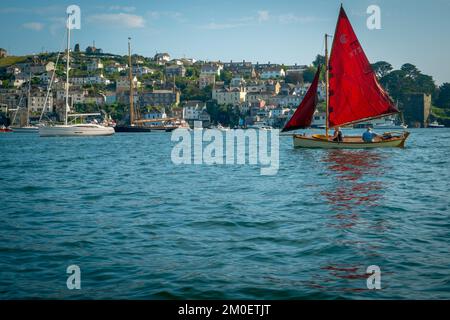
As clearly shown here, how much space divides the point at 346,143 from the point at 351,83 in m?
4.82

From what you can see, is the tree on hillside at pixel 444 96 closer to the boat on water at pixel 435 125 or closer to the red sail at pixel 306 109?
the boat on water at pixel 435 125

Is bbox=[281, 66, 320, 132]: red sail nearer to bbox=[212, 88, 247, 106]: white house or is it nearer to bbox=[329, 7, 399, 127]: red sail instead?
bbox=[329, 7, 399, 127]: red sail

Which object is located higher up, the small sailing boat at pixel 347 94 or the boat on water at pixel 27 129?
the small sailing boat at pixel 347 94

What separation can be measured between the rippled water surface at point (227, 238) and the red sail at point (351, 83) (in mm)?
20021

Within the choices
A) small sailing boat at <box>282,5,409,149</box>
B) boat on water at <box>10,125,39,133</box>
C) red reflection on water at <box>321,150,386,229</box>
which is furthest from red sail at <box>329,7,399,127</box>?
boat on water at <box>10,125,39,133</box>

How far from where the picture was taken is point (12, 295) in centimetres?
845

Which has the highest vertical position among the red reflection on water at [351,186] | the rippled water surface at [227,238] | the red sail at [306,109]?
the red sail at [306,109]

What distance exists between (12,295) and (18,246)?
3.38 metres

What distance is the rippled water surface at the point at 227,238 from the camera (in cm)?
886

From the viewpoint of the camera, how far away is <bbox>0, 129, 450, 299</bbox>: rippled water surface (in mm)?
8859

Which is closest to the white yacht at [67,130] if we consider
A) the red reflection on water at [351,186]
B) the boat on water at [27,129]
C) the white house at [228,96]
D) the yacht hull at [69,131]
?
the yacht hull at [69,131]

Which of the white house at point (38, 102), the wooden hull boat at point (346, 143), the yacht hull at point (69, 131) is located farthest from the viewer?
the white house at point (38, 102)

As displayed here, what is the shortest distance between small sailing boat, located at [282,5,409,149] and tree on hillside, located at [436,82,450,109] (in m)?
162
